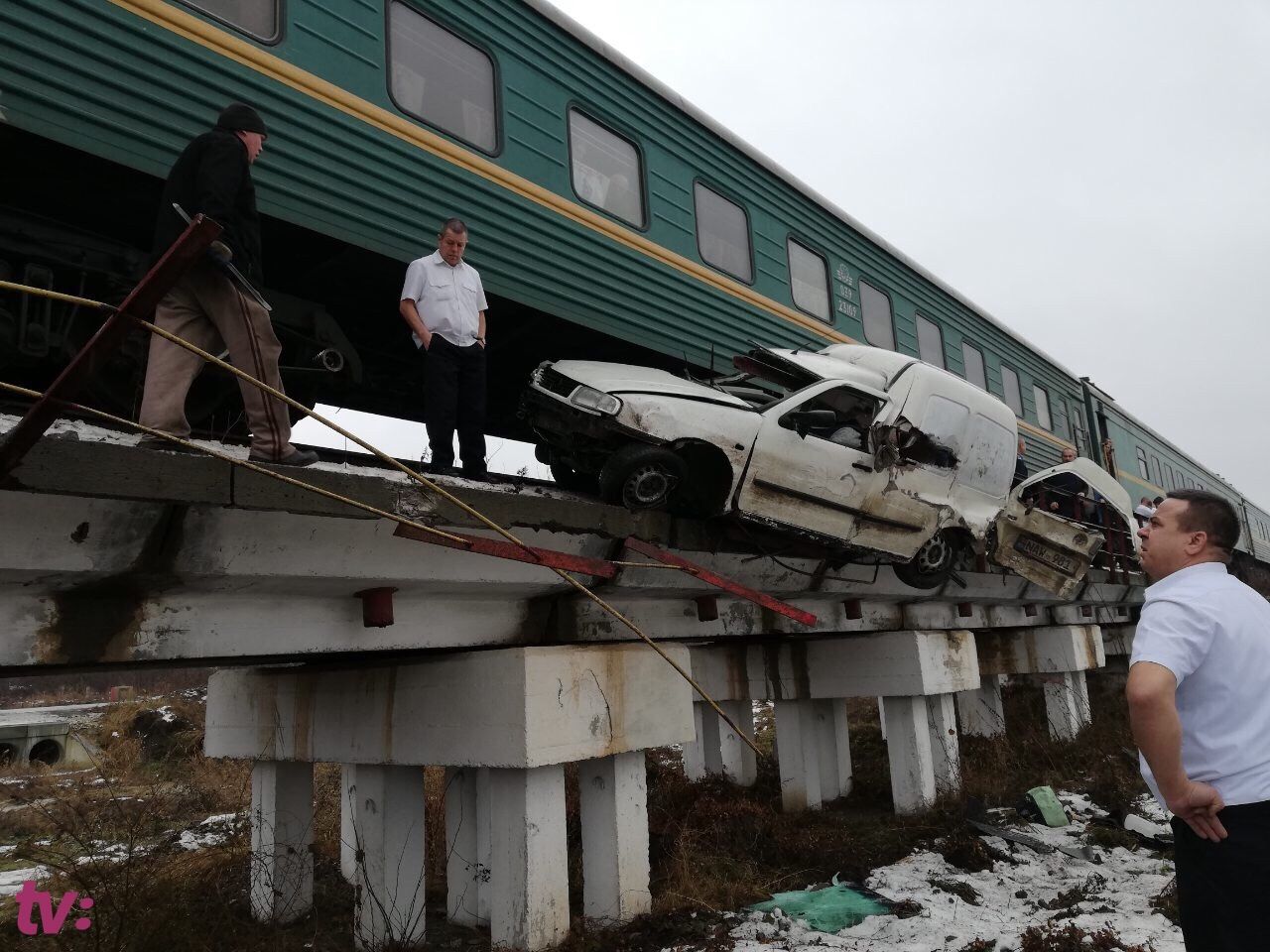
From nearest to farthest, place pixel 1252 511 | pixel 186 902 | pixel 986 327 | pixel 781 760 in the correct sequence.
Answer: pixel 186 902
pixel 781 760
pixel 986 327
pixel 1252 511

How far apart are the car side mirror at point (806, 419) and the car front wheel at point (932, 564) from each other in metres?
1.77

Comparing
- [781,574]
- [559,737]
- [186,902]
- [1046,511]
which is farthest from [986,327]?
[186,902]

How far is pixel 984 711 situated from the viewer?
12469mm

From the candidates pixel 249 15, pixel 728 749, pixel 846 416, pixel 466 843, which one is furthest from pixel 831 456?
pixel 728 749

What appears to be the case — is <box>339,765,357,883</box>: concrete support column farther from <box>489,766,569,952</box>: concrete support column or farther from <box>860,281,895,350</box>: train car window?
<box>860,281,895,350</box>: train car window

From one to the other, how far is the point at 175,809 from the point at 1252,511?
3536 centimetres

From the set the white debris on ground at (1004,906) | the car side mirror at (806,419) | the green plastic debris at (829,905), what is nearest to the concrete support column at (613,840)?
the white debris on ground at (1004,906)

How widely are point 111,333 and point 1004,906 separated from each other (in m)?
5.82

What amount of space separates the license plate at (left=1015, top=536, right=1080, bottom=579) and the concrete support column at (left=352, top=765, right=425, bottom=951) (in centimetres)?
540

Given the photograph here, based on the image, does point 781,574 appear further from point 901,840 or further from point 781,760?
point 781,760

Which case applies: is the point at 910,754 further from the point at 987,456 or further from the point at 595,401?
the point at 595,401

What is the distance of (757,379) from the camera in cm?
724

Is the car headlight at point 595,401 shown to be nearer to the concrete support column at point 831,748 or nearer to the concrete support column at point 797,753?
the concrete support column at point 797,753

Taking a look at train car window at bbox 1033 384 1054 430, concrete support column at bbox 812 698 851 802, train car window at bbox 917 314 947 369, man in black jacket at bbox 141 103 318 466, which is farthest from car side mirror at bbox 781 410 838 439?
train car window at bbox 1033 384 1054 430
